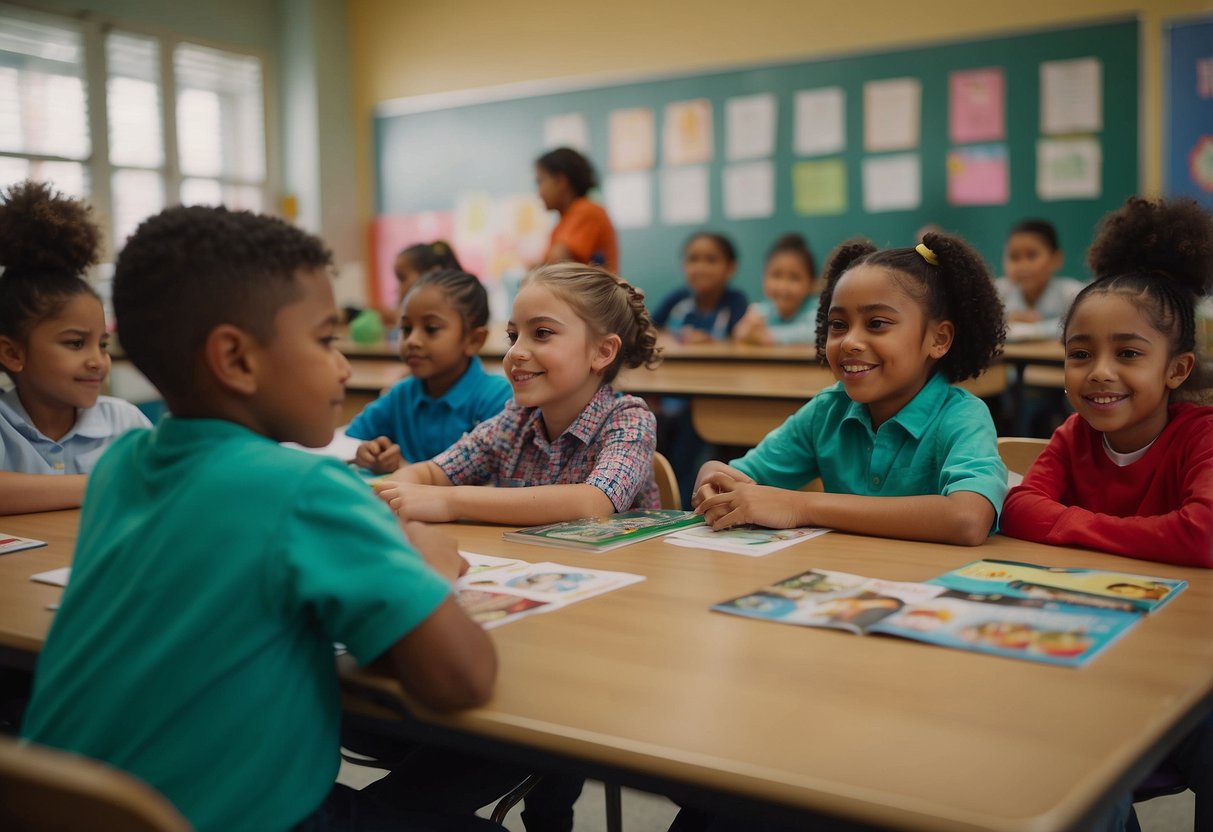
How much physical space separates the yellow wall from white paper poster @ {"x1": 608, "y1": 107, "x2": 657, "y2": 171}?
0.83 feet

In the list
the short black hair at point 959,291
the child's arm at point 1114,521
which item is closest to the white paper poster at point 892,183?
the short black hair at point 959,291

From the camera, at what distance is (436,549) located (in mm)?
1146

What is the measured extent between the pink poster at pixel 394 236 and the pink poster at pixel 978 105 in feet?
10.3

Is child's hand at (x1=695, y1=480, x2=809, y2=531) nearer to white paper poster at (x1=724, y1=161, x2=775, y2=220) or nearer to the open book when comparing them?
the open book

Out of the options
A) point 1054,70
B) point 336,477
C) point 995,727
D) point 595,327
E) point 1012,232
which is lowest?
point 995,727

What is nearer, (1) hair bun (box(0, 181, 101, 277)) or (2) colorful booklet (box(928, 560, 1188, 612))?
(2) colorful booklet (box(928, 560, 1188, 612))

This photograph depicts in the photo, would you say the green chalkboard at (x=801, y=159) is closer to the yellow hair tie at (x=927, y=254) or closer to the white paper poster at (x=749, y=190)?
the white paper poster at (x=749, y=190)

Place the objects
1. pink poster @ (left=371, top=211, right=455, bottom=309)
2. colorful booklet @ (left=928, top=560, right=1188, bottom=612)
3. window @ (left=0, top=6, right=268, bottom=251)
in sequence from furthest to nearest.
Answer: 1. pink poster @ (left=371, top=211, right=455, bottom=309)
2. window @ (left=0, top=6, right=268, bottom=251)
3. colorful booklet @ (left=928, top=560, right=1188, bottom=612)

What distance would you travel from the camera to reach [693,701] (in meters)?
0.84

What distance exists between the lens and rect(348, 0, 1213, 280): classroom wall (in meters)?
4.84

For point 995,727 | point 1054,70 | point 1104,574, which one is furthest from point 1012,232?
point 995,727

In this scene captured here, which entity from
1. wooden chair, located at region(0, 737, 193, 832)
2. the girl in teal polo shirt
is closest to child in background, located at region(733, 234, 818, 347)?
the girl in teal polo shirt

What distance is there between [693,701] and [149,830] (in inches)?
15.6

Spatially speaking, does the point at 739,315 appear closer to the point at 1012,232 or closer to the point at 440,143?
the point at 1012,232
